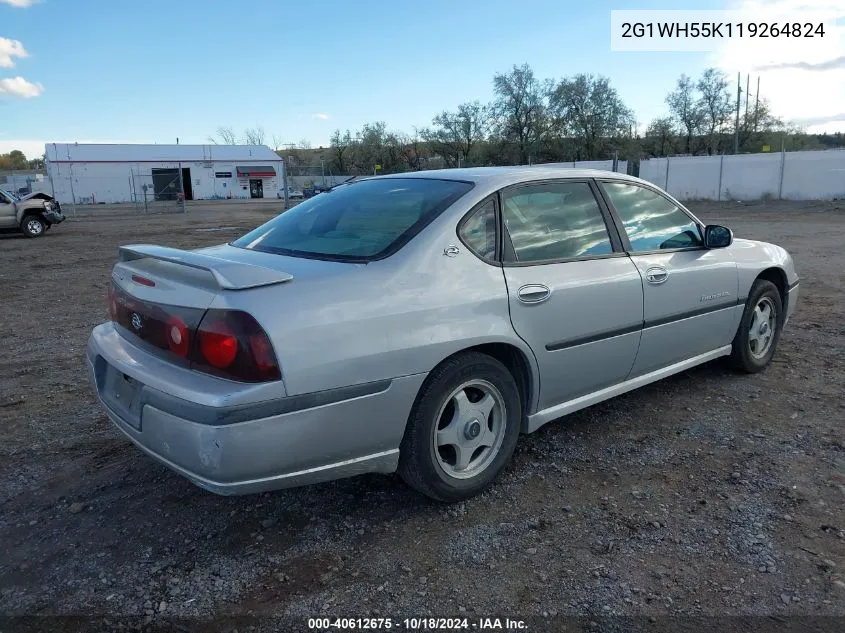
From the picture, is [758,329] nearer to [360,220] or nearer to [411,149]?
[360,220]

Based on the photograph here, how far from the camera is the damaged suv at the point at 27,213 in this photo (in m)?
19.1

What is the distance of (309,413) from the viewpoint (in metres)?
2.46

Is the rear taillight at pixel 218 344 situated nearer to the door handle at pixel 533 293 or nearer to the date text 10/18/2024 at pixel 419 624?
the date text 10/18/2024 at pixel 419 624

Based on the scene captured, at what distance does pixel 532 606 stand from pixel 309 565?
3.00ft

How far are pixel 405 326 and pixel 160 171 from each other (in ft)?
211

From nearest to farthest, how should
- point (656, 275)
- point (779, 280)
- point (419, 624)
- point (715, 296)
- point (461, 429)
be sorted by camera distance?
point (419, 624) → point (461, 429) → point (656, 275) → point (715, 296) → point (779, 280)

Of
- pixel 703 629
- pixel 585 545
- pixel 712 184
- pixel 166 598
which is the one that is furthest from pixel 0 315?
pixel 712 184

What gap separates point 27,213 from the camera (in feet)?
64.2

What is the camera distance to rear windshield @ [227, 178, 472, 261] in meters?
2.98

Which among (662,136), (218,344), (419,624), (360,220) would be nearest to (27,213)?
(360,220)

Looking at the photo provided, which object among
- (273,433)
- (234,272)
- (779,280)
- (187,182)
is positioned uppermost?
(187,182)

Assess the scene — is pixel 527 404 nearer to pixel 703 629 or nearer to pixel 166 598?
pixel 703 629

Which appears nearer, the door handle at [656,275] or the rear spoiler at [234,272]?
the rear spoiler at [234,272]

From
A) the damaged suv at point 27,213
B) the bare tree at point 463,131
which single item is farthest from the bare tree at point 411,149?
the damaged suv at point 27,213
